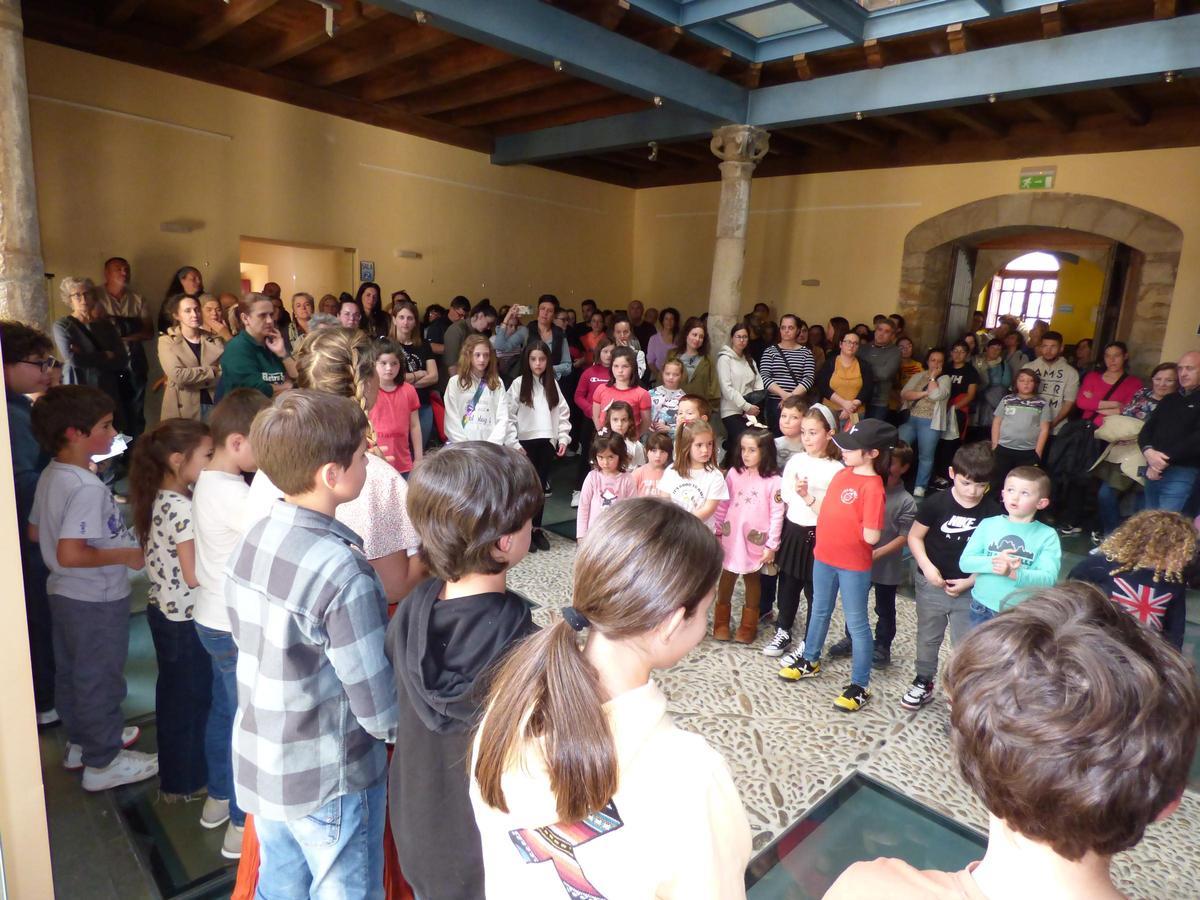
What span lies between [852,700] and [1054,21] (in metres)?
4.76

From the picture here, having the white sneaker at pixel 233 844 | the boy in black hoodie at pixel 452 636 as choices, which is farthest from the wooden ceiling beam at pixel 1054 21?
the white sneaker at pixel 233 844

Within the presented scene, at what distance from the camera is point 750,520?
327 cm

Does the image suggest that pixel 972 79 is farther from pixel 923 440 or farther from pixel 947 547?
pixel 947 547

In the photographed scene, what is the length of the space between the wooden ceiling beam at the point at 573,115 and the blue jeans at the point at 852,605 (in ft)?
18.2

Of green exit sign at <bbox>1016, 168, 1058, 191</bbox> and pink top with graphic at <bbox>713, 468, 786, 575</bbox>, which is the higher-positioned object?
green exit sign at <bbox>1016, 168, 1058, 191</bbox>

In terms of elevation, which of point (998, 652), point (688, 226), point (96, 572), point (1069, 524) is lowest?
point (1069, 524)

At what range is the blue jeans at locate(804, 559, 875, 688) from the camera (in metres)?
2.80

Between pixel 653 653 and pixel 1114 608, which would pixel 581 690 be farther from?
pixel 1114 608

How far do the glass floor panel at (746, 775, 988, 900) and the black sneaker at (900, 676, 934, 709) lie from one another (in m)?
0.59

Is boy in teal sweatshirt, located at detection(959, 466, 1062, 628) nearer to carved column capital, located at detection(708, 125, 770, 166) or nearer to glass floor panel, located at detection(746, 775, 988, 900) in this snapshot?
glass floor panel, located at detection(746, 775, 988, 900)

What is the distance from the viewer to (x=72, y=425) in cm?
195

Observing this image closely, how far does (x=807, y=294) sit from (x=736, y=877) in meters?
9.20

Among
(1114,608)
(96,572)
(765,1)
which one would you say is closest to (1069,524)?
(765,1)

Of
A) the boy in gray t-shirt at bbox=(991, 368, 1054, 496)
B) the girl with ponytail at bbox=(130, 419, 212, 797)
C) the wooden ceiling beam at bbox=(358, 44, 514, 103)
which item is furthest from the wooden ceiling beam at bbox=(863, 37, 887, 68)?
the girl with ponytail at bbox=(130, 419, 212, 797)
